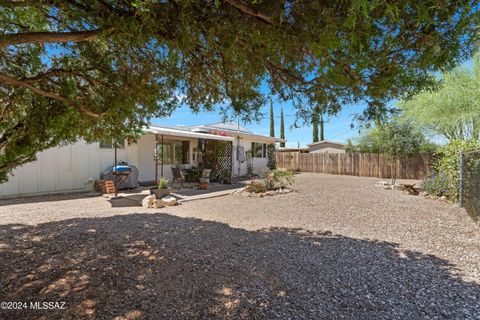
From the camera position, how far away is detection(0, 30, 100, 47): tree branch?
231 cm

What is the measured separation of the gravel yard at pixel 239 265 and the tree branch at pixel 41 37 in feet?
8.20

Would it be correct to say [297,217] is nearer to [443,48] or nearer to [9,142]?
[443,48]

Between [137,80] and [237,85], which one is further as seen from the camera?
[237,85]

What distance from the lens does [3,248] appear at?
416 cm

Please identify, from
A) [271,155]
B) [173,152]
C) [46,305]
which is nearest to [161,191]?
[173,152]

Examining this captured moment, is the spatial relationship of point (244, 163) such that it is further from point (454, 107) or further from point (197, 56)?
point (197, 56)

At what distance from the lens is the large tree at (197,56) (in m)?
1.94

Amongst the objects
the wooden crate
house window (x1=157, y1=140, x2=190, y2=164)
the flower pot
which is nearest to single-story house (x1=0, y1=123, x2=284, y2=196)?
house window (x1=157, y1=140, x2=190, y2=164)

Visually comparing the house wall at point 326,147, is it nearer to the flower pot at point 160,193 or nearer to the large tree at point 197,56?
the flower pot at point 160,193

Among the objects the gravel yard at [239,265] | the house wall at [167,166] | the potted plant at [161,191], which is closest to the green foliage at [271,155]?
the house wall at [167,166]

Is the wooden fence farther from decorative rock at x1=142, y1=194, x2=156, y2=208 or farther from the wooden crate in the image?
the wooden crate

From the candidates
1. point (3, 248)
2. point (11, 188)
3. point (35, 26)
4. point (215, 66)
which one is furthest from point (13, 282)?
point (11, 188)

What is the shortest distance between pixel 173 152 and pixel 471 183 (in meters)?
12.2

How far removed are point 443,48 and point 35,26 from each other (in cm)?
496
